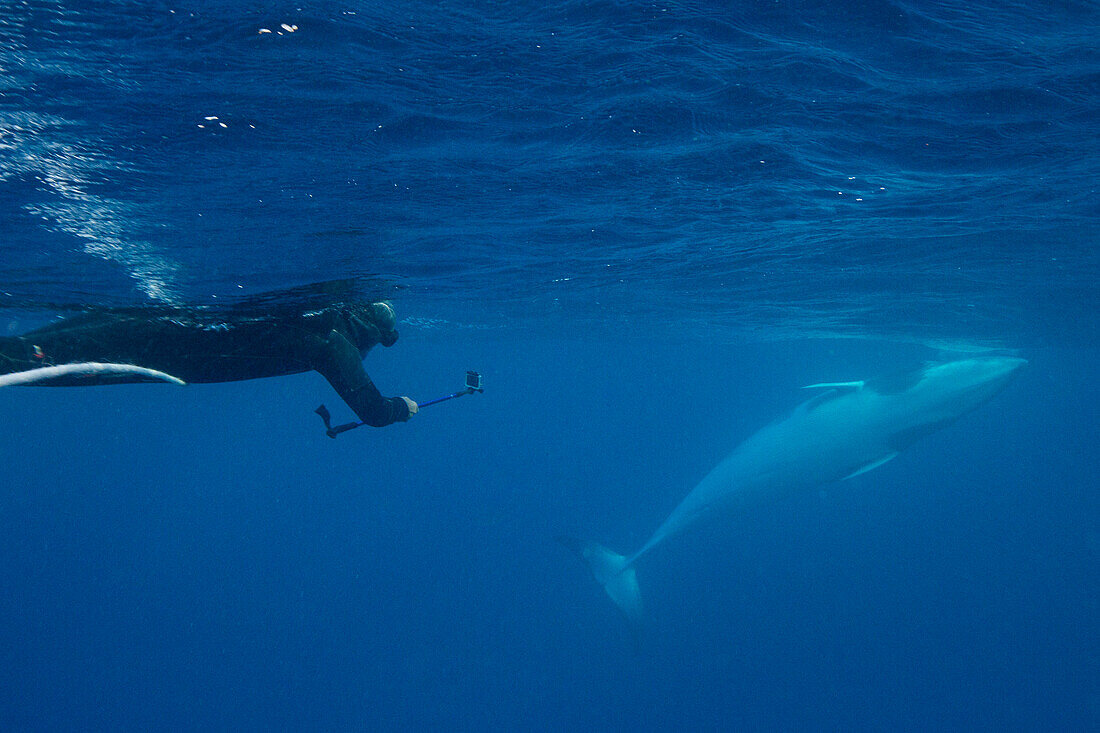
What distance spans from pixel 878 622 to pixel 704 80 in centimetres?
4414

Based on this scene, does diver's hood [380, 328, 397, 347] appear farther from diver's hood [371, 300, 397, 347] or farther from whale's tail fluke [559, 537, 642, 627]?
whale's tail fluke [559, 537, 642, 627]

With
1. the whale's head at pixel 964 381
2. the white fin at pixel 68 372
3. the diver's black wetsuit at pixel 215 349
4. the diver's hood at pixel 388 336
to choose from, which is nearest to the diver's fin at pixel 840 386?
the whale's head at pixel 964 381

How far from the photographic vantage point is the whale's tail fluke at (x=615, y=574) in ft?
59.9

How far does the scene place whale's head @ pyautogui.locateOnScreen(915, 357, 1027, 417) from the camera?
14.4m

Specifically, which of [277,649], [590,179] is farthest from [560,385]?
[590,179]

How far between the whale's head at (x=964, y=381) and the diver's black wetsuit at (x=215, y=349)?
13.5m

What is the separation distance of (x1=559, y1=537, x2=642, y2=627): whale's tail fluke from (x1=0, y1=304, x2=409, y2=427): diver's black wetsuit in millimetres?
13318

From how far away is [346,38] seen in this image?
489cm

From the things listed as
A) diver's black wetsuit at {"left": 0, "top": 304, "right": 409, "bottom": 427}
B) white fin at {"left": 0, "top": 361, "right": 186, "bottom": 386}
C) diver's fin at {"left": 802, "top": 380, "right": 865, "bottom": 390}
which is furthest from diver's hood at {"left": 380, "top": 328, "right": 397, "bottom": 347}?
diver's fin at {"left": 802, "top": 380, "right": 865, "bottom": 390}

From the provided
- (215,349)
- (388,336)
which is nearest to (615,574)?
(388,336)

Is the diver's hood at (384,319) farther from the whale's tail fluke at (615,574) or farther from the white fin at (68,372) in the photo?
the whale's tail fluke at (615,574)

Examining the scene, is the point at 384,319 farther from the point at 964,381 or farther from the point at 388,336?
the point at 964,381

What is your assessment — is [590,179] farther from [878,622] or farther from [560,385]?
[560,385]

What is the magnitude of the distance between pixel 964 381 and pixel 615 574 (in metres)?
10.7
